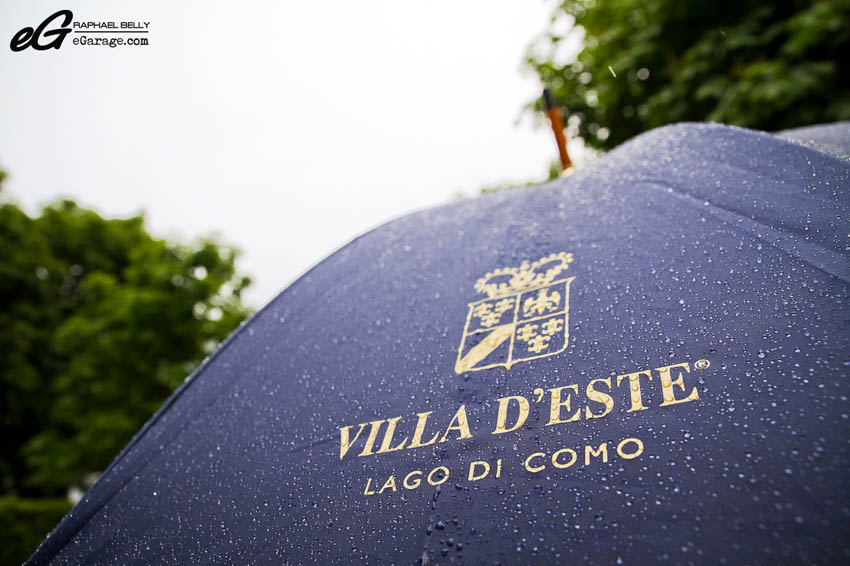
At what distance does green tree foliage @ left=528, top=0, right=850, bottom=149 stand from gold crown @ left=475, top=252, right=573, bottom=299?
149 inches

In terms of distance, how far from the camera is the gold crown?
1208 mm

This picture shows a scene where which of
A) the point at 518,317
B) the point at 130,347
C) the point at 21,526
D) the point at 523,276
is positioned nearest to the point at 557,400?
the point at 518,317

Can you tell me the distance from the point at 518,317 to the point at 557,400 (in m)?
0.28

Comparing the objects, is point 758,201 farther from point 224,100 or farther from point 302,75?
point 224,100

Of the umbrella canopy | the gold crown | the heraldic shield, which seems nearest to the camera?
the umbrella canopy

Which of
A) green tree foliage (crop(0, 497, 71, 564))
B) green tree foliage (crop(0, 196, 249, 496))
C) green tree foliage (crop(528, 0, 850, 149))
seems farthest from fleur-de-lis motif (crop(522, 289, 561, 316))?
green tree foliage (crop(0, 497, 71, 564))

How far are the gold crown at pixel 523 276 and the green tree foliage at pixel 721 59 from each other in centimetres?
379

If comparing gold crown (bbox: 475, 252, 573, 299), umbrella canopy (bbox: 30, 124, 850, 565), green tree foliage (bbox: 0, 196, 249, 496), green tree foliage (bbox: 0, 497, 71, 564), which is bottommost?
umbrella canopy (bbox: 30, 124, 850, 565)

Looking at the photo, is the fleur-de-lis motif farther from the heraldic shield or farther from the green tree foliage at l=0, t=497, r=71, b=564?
the green tree foliage at l=0, t=497, r=71, b=564

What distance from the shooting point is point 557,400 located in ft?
2.96

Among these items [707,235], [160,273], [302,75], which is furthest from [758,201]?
[160,273]

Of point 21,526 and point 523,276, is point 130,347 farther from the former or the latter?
point 523,276

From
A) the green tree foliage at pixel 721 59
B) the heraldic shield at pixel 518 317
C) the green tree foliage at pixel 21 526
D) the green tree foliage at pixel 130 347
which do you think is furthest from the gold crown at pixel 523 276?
the green tree foliage at pixel 21 526

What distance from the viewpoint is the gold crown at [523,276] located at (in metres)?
1.21
